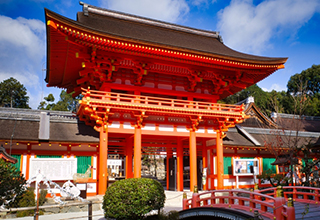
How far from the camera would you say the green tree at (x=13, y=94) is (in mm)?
51594

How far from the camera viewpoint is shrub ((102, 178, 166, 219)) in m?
8.80

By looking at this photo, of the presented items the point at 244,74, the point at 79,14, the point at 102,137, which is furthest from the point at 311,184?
the point at 79,14

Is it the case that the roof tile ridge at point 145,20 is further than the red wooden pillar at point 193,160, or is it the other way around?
the roof tile ridge at point 145,20

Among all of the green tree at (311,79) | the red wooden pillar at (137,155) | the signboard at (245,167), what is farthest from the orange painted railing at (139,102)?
the green tree at (311,79)

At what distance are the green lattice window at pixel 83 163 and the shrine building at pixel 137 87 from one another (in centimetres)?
39

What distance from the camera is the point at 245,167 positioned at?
19109 mm

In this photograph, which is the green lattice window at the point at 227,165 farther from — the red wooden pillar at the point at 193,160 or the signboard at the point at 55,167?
the signboard at the point at 55,167

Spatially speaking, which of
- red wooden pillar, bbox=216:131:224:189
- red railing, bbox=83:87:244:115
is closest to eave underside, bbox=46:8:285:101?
red railing, bbox=83:87:244:115

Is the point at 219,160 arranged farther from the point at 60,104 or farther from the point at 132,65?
the point at 60,104

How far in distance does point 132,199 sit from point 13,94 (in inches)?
2068

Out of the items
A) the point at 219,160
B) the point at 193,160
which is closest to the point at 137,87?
the point at 193,160

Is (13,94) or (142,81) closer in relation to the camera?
(142,81)

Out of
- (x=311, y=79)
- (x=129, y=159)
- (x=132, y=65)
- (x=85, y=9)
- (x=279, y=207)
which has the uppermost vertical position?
(x=311, y=79)

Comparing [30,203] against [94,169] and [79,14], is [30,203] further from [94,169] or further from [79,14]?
[79,14]
